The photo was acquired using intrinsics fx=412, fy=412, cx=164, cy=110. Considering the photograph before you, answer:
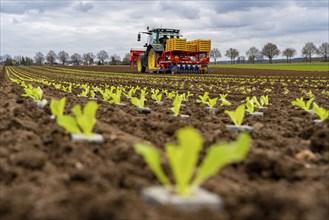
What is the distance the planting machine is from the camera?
20609 millimetres

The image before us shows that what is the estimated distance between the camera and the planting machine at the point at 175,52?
20.6 metres

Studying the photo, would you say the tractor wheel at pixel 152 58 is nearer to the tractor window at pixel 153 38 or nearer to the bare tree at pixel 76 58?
the tractor window at pixel 153 38

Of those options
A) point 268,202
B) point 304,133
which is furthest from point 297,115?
point 268,202

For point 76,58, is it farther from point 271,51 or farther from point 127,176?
point 127,176

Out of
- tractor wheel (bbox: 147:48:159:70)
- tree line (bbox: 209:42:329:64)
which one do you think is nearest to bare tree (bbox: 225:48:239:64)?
tree line (bbox: 209:42:329:64)

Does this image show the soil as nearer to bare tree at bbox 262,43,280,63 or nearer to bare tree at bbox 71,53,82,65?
bare tree at bbox 262,43,280,63

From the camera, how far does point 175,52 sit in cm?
2098

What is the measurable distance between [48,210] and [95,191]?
0.86ft

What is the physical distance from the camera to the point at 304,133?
12.9 ft

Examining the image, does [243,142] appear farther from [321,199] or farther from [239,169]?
[239,169]

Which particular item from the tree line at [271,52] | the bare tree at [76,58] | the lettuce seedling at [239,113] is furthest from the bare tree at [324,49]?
the lettuce seedling at [239,113]

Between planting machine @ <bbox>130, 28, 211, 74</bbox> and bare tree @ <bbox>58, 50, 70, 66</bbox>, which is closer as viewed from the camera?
planting machine @ <bbox>130, 28, 211, 74</bbox>

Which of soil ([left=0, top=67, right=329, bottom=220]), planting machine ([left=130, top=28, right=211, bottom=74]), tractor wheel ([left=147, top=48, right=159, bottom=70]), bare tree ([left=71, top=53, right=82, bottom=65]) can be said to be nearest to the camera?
soil ([left=0, top=67, right=329, bottom=220])

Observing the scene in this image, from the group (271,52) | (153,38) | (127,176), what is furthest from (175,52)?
(271,52)
